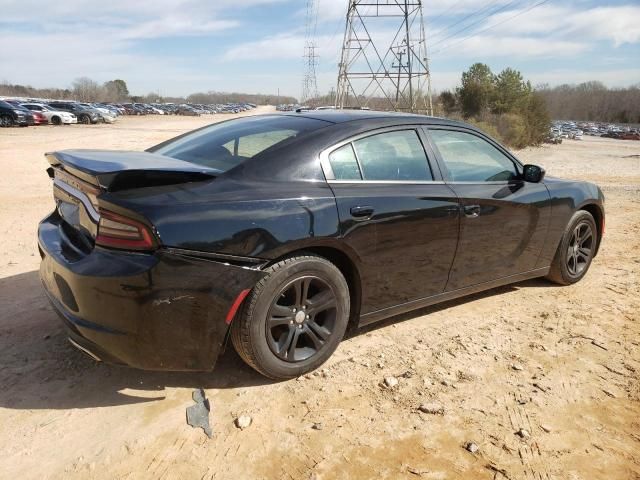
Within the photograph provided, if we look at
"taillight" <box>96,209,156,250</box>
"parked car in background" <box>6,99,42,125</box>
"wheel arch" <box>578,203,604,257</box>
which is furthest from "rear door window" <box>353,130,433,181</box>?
"parked car in background" <box>6,99,42,125</box>

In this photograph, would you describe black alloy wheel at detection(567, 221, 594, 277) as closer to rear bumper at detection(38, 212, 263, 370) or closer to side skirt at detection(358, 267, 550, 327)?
side skirt at detection(358, 267, 550, 327)

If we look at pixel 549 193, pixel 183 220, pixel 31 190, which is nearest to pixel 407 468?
pixel 183 220

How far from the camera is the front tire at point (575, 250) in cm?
442

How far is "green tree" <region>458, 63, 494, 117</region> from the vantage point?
43750mm

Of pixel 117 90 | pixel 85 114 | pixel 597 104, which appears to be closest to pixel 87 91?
pixel 117 90

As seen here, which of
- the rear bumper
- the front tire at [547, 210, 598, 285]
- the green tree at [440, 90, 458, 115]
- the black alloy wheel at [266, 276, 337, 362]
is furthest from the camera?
the green tree at [440, 90, 458, 115]

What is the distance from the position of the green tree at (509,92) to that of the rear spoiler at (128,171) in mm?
44490

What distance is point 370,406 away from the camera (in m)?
2.67

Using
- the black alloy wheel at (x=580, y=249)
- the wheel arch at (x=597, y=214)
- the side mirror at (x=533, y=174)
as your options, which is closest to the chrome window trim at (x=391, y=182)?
the side mirror at (x=533, y=174)

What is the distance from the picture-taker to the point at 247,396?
2.73m

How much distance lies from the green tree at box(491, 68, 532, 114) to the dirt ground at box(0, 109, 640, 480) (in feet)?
141

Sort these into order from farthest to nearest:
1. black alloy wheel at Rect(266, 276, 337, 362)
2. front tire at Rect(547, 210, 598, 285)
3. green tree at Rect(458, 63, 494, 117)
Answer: green tree at Rect(458, 63, 494, 117) < front tire at Rect(547, 210, 598, 285) < black alloy wheel at Rect(266, 276, 337, 362)

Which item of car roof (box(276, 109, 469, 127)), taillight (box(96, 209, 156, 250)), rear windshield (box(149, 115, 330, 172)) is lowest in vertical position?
taillight (box(96, 209, 156, 250))

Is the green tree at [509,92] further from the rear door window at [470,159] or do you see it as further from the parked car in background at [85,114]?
the rear door window at [470,159]
